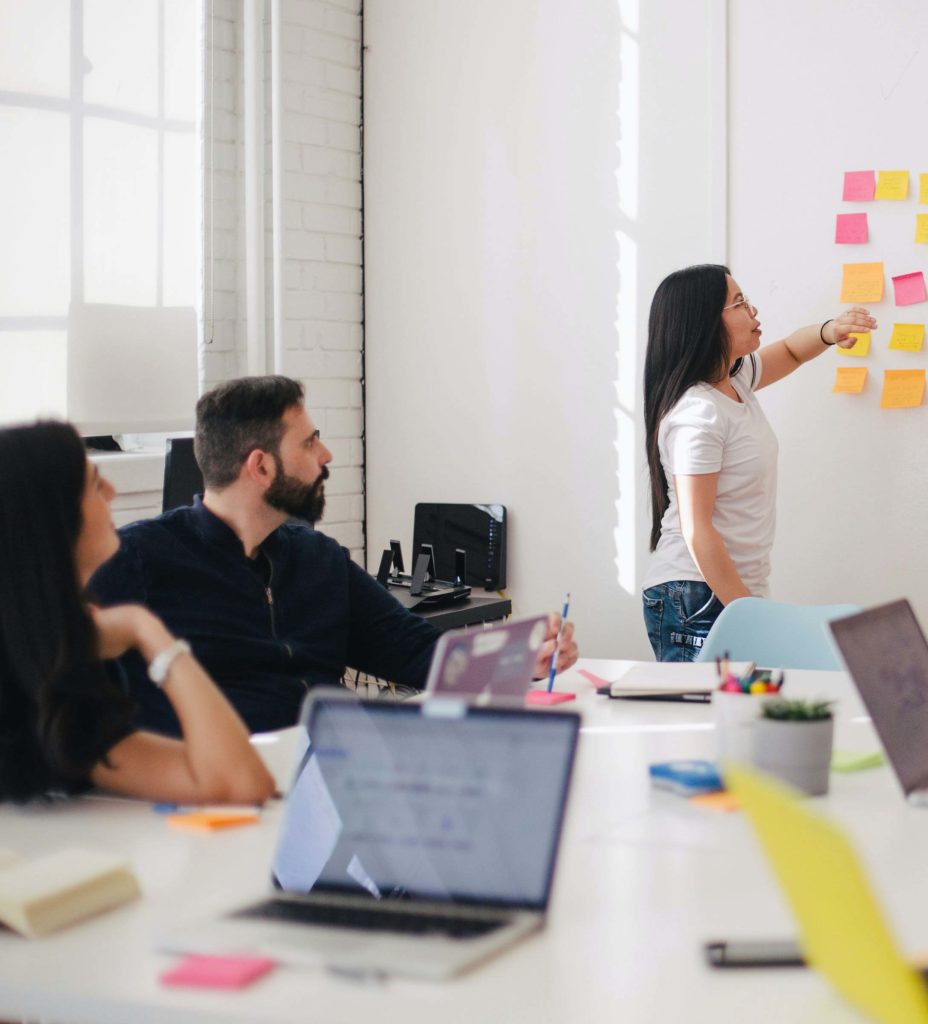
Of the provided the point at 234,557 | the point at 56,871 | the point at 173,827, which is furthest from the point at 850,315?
the point at 56,871

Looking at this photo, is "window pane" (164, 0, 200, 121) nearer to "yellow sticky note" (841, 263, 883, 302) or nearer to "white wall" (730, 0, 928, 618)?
"white wall" (730, 0, 928, 618)

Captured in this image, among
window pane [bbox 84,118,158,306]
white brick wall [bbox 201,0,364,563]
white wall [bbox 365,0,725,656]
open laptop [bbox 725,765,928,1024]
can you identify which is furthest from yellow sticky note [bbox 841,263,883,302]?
open laptop [bbox 725,765,928,1024]

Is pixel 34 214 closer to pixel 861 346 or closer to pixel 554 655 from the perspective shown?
pixel 554 655

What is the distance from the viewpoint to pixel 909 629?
1715mm

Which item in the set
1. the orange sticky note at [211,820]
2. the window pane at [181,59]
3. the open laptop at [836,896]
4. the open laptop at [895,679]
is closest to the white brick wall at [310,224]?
the window pane at [181,59]

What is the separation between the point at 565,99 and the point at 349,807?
3.19m

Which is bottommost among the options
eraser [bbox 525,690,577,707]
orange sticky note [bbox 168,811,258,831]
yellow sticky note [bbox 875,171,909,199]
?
orange sticky note [bbox 168,811,258,831]

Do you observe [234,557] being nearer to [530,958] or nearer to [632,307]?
[530,958]

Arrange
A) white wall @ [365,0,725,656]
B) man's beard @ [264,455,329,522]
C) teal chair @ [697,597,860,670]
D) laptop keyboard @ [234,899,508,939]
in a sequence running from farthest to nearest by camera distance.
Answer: white wall @ [365,0,725,656] < teal chair @ [697,597,860,670] < man's beard @ [264,455,329,522] < laptop keyboard @ [234,899,508,939]

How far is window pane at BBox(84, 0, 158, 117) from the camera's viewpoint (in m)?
3.58

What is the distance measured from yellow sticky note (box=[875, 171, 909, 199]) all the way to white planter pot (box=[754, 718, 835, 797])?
222 cm

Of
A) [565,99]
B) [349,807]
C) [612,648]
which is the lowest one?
[612,648]

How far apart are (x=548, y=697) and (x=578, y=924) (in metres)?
0.98

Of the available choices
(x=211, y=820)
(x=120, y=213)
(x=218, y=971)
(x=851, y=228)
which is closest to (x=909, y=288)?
(x=851, y=228)
